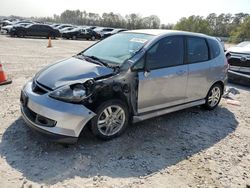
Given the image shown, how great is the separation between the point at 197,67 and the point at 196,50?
0.38 meters

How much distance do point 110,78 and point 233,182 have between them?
2.20 meters

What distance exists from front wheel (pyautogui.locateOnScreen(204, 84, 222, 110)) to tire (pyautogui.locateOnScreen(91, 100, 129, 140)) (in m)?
2.44

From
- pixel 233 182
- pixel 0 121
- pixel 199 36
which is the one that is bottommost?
pixel 233 182

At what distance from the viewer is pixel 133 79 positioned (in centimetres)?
407

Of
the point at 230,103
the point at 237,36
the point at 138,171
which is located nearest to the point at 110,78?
the point at 138,171

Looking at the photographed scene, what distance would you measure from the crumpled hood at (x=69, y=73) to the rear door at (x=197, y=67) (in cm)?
183

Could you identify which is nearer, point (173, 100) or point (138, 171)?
point (138, 171)

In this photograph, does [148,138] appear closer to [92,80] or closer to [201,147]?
[201,147]

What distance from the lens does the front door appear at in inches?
168

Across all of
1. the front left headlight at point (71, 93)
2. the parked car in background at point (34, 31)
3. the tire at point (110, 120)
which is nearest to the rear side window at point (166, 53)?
the tire at point (110, 120)

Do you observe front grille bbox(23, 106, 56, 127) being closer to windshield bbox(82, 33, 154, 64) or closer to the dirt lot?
the dirt lot

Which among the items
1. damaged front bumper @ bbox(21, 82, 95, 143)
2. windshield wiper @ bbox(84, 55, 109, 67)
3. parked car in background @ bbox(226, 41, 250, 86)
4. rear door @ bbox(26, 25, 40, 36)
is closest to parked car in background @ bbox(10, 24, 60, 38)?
rear door @ bbox(26, 25, 40, 36)

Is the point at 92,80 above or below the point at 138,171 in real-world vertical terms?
above

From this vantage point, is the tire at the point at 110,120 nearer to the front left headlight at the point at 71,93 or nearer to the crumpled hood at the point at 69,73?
the front left headlight at the point at 71,93
